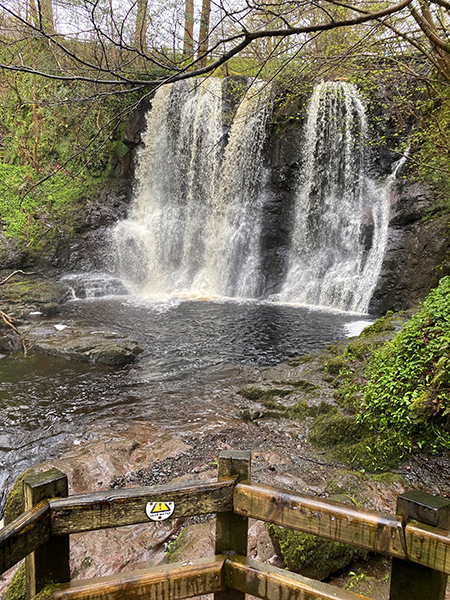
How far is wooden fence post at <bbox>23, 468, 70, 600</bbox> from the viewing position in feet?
5.94

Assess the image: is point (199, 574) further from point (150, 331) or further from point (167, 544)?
point (150, 331)

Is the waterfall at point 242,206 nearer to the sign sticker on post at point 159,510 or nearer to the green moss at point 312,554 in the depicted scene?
the green moss at point 312,554

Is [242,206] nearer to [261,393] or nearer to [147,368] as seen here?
[147,368]

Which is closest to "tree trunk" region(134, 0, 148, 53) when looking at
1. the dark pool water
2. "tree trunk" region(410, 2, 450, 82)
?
"tree trunk" region(410, 2, 450, 82)

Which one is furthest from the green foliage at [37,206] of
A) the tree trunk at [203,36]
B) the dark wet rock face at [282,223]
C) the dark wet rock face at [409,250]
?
the tree trunk at [203,36]

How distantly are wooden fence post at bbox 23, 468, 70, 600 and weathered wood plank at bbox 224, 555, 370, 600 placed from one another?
795 mm

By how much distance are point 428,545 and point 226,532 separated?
0.96 meters

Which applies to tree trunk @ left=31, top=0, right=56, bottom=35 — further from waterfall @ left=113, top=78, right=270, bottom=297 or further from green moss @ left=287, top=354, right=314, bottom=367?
waterfall @ left=113, top=78, right=270, bottom=297

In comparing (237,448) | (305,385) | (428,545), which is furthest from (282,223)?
(428,545)

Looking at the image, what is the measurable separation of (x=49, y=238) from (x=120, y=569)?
668 inches

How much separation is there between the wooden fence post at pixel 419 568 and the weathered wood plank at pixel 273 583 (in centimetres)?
18

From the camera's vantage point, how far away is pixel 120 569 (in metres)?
3.00

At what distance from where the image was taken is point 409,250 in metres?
12.2

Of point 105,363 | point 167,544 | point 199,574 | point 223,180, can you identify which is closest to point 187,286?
point 223,180
